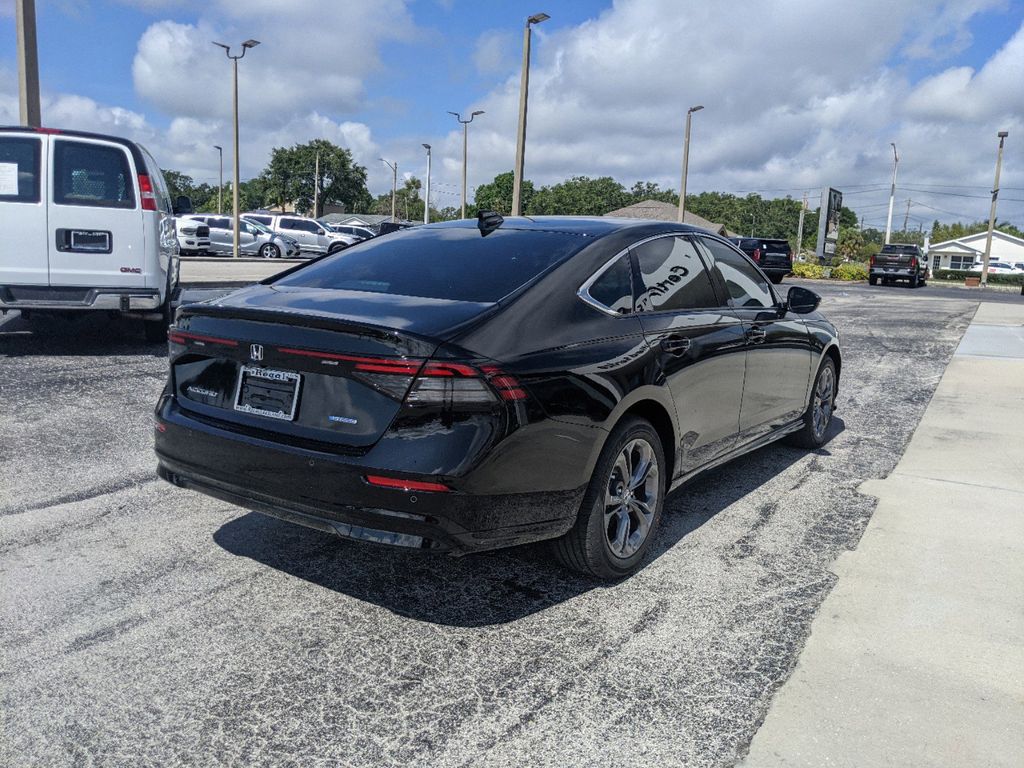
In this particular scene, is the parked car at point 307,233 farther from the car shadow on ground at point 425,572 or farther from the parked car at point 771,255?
the car shadow on ground at point 425,572

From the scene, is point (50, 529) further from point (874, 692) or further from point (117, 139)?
point (117, 139)

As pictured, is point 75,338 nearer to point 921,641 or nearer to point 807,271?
point 921,641

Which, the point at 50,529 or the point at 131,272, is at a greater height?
the point at 131,272

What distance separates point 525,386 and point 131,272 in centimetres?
627

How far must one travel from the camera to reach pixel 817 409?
20.5 ft

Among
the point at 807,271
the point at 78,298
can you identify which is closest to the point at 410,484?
the point at 78,298

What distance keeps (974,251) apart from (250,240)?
107 metres

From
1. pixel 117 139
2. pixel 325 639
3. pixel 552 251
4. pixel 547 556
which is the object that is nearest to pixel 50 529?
pixel 325 639

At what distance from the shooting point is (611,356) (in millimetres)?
3625

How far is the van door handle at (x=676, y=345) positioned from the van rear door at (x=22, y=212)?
20.6 feet

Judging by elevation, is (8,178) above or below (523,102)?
below

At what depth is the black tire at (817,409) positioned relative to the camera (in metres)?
6.11

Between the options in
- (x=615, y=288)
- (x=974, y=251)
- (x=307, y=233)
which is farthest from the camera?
(x=974, y=251)

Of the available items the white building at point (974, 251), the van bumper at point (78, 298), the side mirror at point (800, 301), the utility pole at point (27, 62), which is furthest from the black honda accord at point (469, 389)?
A: the white building at point (974, 251)
